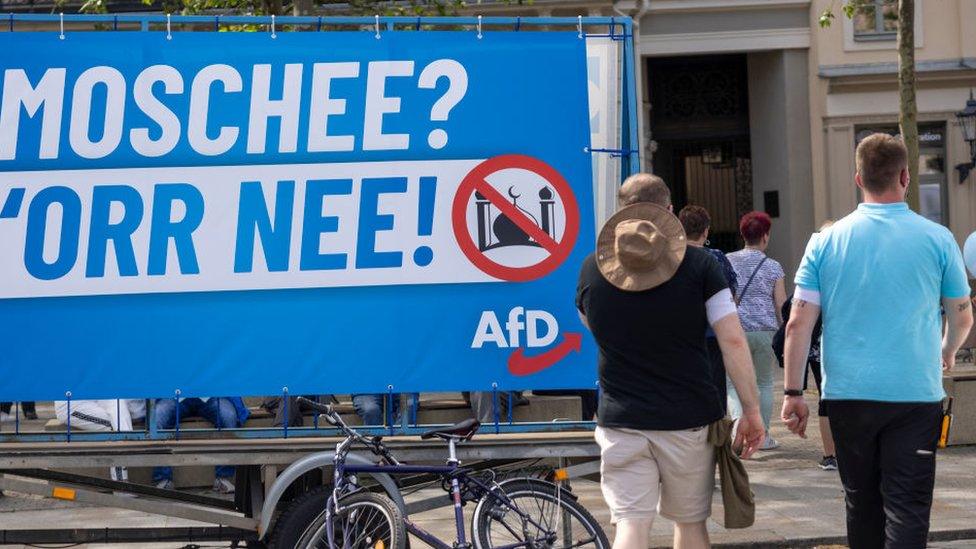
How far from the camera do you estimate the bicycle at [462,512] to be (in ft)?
21.3

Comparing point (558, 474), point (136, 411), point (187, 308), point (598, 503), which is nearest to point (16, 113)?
point (187, 308)

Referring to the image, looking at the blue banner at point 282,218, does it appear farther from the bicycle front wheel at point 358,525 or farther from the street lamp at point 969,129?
the street lamp at point 969,129

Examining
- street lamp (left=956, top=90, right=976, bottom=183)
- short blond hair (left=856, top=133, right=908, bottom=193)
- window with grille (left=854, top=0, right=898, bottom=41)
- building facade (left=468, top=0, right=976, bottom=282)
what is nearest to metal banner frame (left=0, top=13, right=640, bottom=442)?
short blond hair (left=856, top=133, right=908, bottom=193)

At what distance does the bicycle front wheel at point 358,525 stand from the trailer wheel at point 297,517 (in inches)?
6.4

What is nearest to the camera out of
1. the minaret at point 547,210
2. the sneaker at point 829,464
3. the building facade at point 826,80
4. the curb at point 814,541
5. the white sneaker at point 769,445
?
the minaret at point 547,210

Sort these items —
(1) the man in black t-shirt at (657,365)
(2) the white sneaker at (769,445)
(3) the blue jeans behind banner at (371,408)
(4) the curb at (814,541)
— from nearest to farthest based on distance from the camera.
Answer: (1) the man in black t-shirt at (657,365) → (4) the curb at (814,541) → (3) the blue jeans behind banner at (371,408) → (2) the white sneaker at (769,445)

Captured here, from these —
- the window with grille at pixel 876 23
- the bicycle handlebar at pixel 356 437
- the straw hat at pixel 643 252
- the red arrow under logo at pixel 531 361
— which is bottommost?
the bicycle handlebar at pixel 356 437

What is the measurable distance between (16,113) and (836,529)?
16.4 ft

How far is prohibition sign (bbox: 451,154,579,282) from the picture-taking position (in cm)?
680

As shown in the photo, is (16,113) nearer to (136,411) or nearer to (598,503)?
(136,411)

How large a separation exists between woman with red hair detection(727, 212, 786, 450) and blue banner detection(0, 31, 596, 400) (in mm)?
4389

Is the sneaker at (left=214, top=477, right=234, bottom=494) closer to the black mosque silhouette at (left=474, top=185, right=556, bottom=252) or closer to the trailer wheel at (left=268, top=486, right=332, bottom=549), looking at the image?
the trailer wheel at (left=268, top=486, right=332, bottom=549)

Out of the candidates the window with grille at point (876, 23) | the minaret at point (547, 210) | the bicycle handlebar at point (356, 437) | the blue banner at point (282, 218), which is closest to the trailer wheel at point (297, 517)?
the bicycle handlebar at point (356, 437)

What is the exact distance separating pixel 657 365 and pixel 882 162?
114cm
